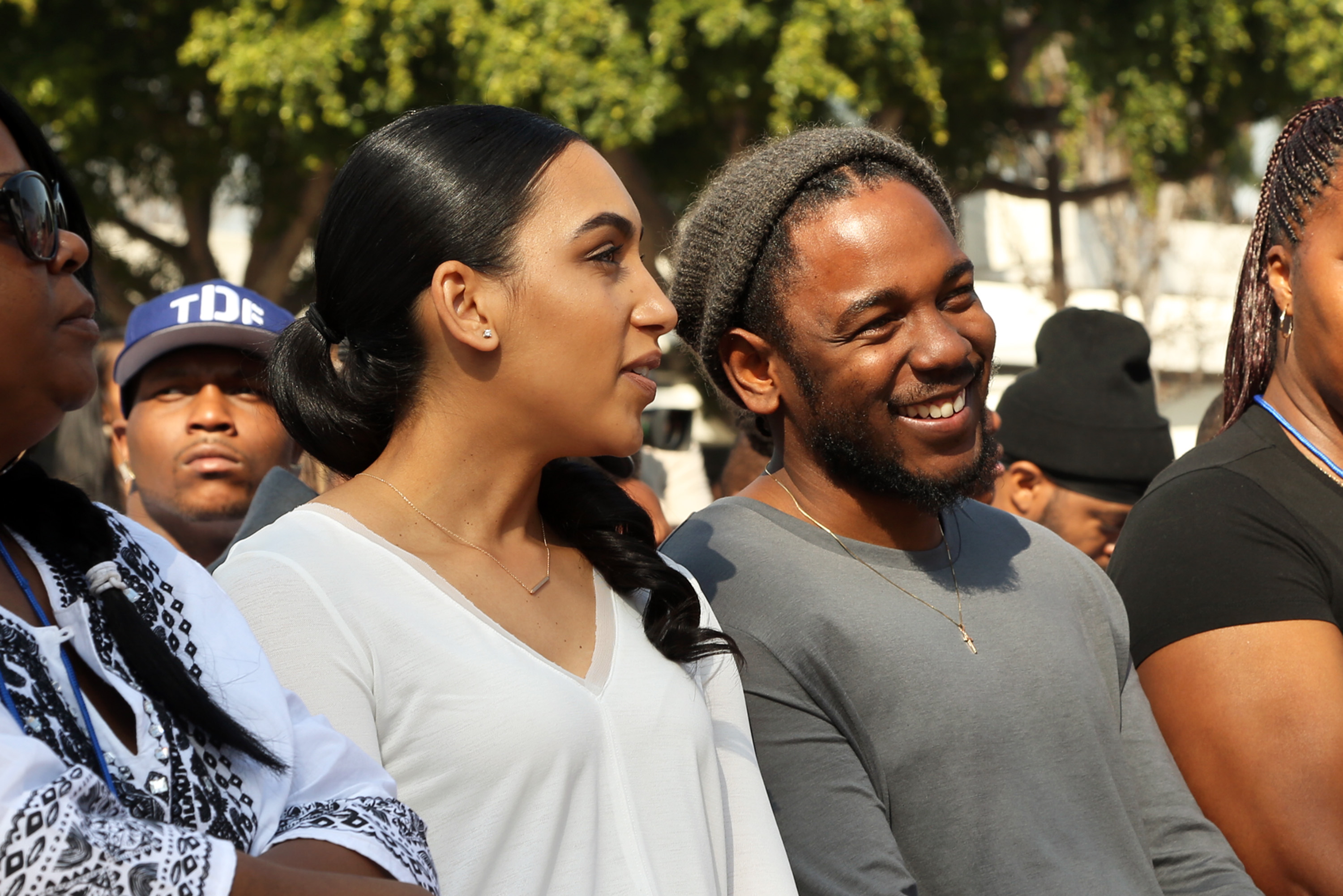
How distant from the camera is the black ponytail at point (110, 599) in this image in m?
1.55

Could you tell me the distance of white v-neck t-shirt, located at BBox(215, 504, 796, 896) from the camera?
1.89 metres

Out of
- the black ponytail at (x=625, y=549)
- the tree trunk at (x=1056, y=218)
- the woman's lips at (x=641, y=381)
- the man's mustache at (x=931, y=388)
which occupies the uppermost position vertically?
the woman's lips at (x=641, y=381)

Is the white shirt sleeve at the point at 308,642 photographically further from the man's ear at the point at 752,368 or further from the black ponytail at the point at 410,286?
the man's ear at the point at 752,368

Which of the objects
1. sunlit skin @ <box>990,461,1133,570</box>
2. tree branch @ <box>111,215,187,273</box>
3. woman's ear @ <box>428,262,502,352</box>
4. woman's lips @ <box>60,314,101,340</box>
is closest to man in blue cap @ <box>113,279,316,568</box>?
woman's ear @ <box>428,262,502,352</box>

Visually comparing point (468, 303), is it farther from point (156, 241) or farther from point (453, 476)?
point (156, 241)

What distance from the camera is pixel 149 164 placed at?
14.1m

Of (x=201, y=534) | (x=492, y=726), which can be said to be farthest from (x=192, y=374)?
(x=492, y=726)

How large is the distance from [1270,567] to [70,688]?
1.96 metres

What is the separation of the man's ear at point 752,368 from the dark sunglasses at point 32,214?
1.40 m

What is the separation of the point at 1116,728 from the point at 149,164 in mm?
13380

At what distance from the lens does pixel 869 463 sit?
261 centimetres

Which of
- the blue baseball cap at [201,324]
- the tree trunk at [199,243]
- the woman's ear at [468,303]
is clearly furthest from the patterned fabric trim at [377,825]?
the tree trunk at [199,243]

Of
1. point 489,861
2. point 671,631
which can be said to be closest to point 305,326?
point 671,631

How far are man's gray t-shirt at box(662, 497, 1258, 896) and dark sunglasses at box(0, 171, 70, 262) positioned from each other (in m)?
1.28
